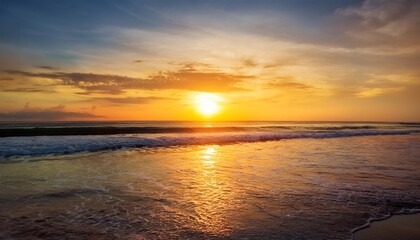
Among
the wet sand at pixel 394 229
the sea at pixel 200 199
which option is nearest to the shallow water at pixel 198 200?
the sea at pixel 200 199

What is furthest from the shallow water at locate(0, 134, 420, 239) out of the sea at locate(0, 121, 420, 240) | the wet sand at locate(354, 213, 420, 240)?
the wet sand at locate(354, 213, 420, 240)

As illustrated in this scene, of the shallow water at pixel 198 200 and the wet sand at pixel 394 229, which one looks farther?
the shallow water at pixel 198 200

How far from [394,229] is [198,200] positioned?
13.4 feet

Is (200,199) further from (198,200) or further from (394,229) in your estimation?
(394,229)

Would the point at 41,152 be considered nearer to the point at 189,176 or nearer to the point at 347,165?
the point at 189,176

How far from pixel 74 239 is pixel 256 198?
428 cm

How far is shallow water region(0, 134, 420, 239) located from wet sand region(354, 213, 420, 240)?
24 centimetres

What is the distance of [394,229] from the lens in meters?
5.64

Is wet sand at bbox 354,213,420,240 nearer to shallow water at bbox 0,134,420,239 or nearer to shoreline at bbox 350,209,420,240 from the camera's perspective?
shoreline at bbox 350,209,420,240

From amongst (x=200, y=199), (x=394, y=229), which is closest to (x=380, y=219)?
(x=394, y=229)

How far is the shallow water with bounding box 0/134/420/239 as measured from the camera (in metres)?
5.47

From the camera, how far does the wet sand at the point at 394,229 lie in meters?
5.27

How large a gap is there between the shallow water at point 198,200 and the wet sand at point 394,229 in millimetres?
239

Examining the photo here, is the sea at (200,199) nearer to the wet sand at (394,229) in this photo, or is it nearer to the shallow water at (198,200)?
the shallow water at (198,200)
